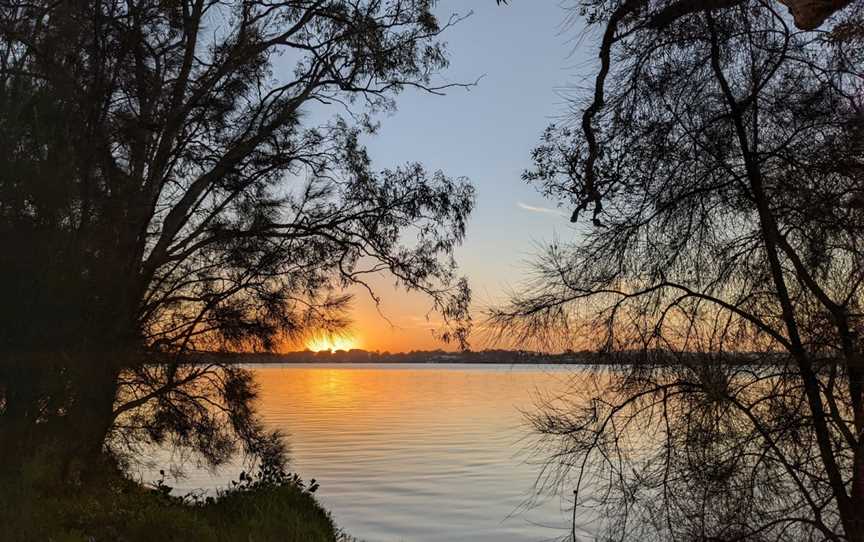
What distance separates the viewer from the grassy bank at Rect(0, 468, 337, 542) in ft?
25.4

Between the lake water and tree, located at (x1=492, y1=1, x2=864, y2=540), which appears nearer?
tree, located at (x1=492, y1=1, x2=864, y2=540)

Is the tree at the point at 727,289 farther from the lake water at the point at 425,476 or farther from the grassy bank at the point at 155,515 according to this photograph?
the grassy bank at the point at 155,515

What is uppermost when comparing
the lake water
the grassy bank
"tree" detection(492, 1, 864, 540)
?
"tree" detection(492, 1, 864, 540)

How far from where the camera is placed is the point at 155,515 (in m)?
9.47

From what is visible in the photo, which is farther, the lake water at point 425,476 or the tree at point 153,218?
the lake water at point 425,476

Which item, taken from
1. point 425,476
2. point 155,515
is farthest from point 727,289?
point 425,476

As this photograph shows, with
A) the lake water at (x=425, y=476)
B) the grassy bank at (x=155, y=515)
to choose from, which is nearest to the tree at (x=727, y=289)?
the lake water at (x=425, y=476)

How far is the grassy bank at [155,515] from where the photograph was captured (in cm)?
775

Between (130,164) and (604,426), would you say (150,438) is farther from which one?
(604,426)

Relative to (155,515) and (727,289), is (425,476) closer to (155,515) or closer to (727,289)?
(155,515)

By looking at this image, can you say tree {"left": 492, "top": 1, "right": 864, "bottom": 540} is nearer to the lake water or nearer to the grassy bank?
the lake water

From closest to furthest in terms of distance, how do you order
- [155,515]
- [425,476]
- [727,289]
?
[727,289]
[155,515]
[425,476]

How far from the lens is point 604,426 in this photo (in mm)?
6852

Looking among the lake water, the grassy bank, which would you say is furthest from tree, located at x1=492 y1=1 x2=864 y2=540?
the grassy bank
